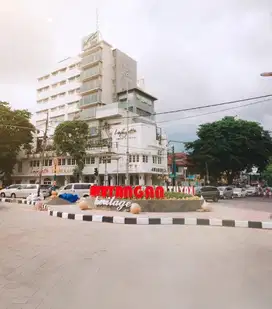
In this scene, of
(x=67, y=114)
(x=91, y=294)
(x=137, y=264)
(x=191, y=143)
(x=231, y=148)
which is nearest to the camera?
(x=91, y=294)

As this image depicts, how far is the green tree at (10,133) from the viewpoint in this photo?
38438mm

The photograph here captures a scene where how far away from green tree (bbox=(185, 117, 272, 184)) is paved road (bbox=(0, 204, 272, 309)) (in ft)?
93.9

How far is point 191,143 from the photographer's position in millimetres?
37969

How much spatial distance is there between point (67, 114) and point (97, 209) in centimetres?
A: 3870

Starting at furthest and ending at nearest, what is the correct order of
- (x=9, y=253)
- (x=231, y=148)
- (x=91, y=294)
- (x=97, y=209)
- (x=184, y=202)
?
(x=231, y=148) < (x=97, y=209) < (x=184, y=202) < (x=9, y=253) < (x=91, y=294)

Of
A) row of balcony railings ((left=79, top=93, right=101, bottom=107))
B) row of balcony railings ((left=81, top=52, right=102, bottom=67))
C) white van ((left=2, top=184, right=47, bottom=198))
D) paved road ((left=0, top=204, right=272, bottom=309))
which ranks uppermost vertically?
row of balcony railings ((left=81, top=52, right=102, bottom=67))

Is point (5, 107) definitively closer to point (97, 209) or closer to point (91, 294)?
point (97, 209)

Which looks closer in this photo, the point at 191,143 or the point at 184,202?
the point at 184,202

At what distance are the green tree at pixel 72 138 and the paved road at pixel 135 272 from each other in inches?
1196

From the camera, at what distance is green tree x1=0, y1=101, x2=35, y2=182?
126ft

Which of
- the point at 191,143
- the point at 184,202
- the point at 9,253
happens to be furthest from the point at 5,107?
the point at 9,253

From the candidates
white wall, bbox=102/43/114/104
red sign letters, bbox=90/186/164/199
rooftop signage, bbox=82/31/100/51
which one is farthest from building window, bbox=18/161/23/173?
red sign letters, bbox=90/186/164/199

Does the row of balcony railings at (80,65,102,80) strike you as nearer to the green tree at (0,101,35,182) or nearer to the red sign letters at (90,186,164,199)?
the green tree at (0,101,35,182)

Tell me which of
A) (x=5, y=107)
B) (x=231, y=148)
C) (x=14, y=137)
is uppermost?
(x=5, y=107)
